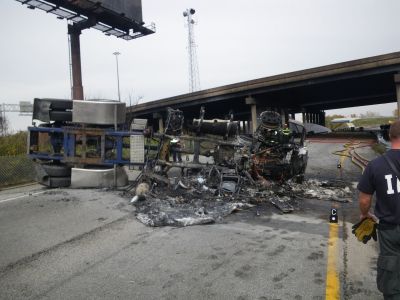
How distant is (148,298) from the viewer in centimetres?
364

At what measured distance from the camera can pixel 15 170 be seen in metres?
13.0

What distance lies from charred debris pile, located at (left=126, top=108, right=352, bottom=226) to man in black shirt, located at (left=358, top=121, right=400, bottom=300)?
14.0ft

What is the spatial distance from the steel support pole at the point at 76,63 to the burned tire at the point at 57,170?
20802 millimetres

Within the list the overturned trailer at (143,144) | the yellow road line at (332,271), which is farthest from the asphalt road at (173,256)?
the overturned trailer at (143,144)

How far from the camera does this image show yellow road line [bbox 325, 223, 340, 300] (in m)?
3.62

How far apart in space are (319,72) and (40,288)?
18055 millimetres

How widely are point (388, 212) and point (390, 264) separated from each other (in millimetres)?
428

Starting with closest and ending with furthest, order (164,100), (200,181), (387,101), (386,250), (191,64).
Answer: (386,250), (200,181), (164,100), (387,101), (191,64)

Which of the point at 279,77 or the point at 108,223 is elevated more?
the point at 279,77

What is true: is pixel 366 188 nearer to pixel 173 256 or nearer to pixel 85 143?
pixel 173 256

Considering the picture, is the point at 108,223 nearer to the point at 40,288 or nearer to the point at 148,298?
the point at 40,288

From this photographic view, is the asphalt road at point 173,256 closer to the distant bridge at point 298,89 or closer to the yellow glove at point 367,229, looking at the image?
the yellow glove at point 367,229

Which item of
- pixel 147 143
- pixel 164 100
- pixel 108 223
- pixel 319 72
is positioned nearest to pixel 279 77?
pixel 319 72

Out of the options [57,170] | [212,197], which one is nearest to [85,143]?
[57,170]
